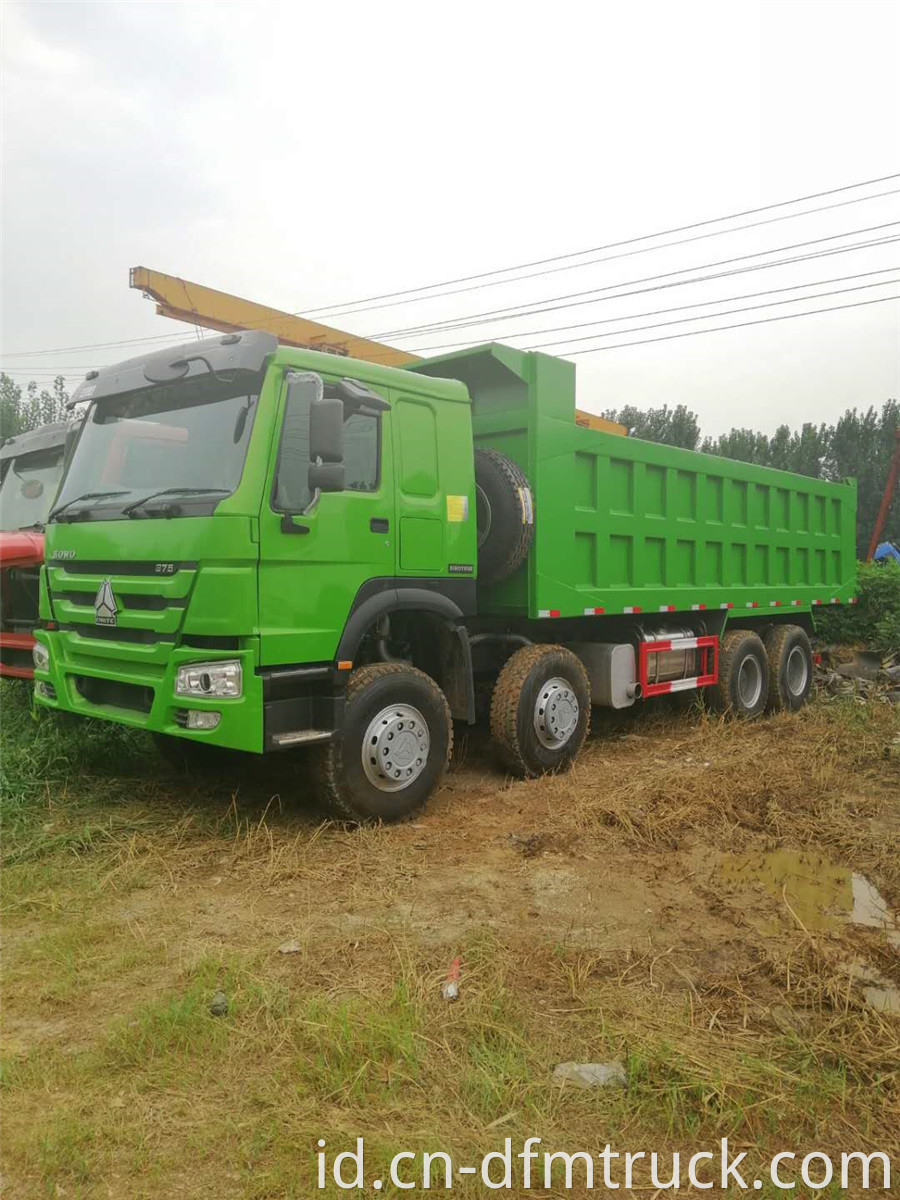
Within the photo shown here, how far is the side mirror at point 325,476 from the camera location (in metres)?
4.82

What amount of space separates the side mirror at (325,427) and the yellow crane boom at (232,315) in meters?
7.84

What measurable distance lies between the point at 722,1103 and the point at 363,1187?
1072mm

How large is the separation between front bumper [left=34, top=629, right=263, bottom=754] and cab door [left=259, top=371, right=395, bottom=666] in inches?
10.4

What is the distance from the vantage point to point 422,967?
141 inches

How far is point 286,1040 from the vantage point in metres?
3.00

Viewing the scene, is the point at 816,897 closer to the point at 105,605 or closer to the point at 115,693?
the point at 115,693

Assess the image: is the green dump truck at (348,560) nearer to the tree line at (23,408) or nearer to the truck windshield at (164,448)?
the truck windshield at (164,448)

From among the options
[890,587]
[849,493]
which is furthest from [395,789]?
[890,587]

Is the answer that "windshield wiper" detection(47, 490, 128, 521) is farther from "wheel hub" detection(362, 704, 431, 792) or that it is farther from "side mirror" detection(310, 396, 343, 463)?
"wheel hub" detection(362, 704, 431, 792)

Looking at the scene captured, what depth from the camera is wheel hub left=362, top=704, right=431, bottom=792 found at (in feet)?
17.3

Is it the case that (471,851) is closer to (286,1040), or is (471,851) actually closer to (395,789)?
(395,789)

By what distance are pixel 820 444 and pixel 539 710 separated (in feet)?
114

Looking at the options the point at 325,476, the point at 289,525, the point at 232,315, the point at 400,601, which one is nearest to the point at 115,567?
the point at 289,525

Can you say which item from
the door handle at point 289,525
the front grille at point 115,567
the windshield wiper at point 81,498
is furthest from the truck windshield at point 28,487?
the door handle at point 289,525
